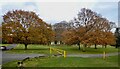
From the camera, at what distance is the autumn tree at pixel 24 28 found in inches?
2015

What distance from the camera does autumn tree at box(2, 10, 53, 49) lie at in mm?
51188

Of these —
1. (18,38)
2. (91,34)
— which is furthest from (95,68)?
(18,38)

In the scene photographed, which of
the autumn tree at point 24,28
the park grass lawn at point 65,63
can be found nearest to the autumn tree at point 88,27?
the autumn tree at point 24,28

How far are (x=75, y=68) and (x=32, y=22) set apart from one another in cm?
3629

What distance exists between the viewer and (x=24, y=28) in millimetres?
51812

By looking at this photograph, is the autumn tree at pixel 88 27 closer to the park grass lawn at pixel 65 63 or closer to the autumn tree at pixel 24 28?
the autumn tree at pixel 24 28

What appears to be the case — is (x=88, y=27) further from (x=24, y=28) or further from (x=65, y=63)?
(x=65, y=63)

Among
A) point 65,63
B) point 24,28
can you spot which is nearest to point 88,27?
point 24,28

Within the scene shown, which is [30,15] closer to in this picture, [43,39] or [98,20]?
[43,39]

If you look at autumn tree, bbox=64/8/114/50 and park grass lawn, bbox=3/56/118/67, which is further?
autumn tree, bbox=64/8/114/50

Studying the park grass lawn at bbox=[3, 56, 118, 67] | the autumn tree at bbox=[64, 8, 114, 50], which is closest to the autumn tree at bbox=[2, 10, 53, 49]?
the autumn tree at bbox=[64, 8, 114, 50]

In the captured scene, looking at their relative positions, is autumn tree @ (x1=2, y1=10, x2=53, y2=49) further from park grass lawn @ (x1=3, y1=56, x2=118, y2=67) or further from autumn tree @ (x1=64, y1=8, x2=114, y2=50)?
park grass lawn @ (x1=3, y1=56, x2=118, y2=67)

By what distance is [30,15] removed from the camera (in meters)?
53.8

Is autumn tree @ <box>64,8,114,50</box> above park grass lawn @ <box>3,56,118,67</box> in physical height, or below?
above
